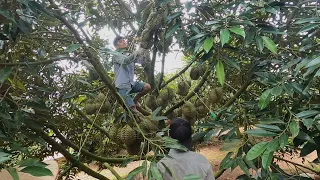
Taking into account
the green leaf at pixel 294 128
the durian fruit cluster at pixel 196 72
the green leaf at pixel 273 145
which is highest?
the durian fruit cluster at pixel 196 72

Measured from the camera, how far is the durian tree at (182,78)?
1312mm

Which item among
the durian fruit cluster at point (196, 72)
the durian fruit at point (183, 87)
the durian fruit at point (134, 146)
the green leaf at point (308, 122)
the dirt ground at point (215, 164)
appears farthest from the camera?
the dirt ground at point (215, 164)

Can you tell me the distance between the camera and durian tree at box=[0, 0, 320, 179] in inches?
51.6

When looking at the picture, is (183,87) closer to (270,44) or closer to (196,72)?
(196,72)

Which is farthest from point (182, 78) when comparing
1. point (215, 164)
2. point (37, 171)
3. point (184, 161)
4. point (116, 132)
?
point (215, 164)

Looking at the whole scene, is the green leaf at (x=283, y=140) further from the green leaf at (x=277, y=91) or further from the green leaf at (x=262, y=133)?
the green leaf at (x=277, y=91)

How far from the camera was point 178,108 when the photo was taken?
274 cm

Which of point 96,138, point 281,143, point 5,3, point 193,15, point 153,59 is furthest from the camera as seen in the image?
point 96,138

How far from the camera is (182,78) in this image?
8.77 feet

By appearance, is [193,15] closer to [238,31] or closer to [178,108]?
[238,31]

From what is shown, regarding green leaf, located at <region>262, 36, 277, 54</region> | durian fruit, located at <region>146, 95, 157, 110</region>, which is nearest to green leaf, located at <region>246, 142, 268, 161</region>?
green leaf, located at <region>262, 36, 277, 54</region>

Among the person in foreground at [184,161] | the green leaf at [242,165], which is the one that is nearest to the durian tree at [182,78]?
the green leaf at [242,165]

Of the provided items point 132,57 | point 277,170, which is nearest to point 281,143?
point 277,170

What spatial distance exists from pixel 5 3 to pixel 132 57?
0.79m
